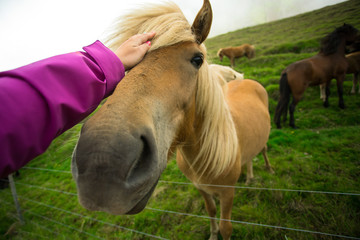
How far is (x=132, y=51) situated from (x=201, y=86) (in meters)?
0.67

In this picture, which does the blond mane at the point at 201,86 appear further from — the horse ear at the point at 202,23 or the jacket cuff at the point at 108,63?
the jacket cuff at the point at 108,63

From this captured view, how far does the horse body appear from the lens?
188 cm

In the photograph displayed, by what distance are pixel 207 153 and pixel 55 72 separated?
1.46 meters

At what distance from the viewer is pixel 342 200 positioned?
2344 mm

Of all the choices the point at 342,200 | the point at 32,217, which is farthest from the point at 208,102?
the point at 32,217

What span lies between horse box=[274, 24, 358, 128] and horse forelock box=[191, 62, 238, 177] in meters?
4.26

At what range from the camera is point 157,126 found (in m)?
0.90

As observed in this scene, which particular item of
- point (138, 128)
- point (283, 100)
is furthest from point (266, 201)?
point (283, 100)

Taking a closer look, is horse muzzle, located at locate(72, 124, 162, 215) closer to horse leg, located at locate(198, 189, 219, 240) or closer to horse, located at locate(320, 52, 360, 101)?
horse leg, located at locate(198, 189, 219, 240)

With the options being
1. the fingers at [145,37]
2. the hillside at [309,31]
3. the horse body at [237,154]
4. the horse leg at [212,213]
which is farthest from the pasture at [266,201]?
the hillside at [309,31]

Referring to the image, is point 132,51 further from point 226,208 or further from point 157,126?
point 226,208

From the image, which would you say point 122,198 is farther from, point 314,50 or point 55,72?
point 314,50

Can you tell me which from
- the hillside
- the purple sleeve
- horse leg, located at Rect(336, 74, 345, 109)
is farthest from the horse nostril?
horse leg, located at Rect(336, 74, 345, 109)

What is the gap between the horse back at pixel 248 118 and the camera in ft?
8.02
